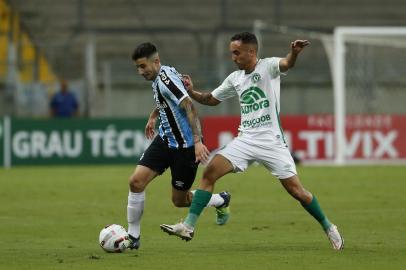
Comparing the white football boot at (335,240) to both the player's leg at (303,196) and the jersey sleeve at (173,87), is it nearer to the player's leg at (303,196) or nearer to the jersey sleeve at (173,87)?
the player's leg at (303,196)

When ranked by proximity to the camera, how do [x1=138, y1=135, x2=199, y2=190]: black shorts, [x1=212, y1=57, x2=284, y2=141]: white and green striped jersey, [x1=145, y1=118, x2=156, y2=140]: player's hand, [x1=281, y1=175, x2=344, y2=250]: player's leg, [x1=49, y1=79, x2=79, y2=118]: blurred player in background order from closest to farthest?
[x1=281, y1=175, x2=344, y2=250]: player's leg < [x1=212, y1=57, x2=284, y2=141]: white and green striped jersey < [x1=138, y1=135, x2=199, y2=190]: black shorts < [x1=145, y1=118, x2=156, y2=140]: player's hand < [x1=49, y1=79, x2=79, y2=118]: blurred player in background

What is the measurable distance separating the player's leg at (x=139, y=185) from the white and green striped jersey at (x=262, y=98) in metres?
0.95

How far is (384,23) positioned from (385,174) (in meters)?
12.5

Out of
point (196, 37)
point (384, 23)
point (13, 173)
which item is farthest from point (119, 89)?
point (384, 23)

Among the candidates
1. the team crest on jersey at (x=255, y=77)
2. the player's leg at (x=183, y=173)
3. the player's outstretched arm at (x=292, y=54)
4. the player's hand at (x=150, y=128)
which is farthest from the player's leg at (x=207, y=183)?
the player's hand at (x=150, y=128)

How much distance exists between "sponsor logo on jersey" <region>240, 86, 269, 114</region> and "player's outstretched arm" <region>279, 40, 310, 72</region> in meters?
0.32

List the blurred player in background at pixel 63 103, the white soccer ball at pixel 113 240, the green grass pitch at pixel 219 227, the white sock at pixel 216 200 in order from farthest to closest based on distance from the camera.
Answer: the blurred player in background at pixel 63 103 < the white sock at pixel 216 200 < the white soccer ball at pixel 113 240 < the green grass pitch at pixel 219 227

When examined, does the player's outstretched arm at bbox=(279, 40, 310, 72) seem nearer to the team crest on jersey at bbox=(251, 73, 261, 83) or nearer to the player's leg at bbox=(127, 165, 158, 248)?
the team crest on jersey at bbox=(251, 73, 261, 83)

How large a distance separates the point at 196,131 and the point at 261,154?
697 mm

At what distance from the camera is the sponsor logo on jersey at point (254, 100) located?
10.3m

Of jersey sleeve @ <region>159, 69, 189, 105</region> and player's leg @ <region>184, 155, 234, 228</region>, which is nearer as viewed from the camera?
player's leg @ <region>184, 155, 234, 228</region>

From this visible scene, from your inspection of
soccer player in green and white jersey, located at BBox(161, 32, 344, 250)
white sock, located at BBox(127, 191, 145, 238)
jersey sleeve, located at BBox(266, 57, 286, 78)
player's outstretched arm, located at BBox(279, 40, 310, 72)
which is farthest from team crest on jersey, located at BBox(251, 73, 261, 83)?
white sock, located at BBox(127, 191, 145, 238)

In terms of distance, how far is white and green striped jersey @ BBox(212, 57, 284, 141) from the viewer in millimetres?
10273

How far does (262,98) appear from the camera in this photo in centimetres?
1028
